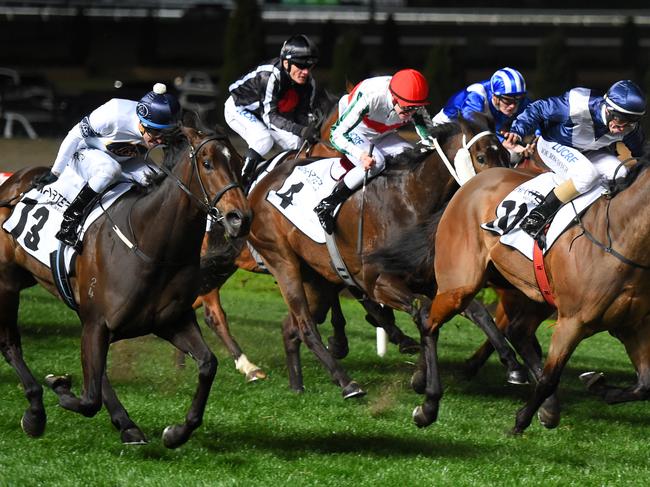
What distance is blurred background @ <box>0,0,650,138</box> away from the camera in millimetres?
25922

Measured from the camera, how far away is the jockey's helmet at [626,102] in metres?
Result: 6.76

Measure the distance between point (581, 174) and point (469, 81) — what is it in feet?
76.7

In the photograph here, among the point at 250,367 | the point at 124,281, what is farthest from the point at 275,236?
the point at 124,281

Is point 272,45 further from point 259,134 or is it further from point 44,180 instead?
point 44,180

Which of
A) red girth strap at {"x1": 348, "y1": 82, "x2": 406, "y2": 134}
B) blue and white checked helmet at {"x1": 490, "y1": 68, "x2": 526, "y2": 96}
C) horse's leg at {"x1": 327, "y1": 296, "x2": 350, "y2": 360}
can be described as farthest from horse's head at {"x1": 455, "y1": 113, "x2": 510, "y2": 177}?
horse's leg at {"x1": 327, "y1": 296, "x2": 350, "y2": 360}

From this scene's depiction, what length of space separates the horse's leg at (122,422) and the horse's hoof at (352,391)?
5.01 ft

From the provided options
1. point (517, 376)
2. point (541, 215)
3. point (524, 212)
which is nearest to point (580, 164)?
point (541, 215)

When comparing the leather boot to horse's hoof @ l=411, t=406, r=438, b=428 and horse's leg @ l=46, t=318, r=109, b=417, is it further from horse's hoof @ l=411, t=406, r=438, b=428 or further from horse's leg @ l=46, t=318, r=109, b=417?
horse's leg @ l=46, t=318, r=109, b=417

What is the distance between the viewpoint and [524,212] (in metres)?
7.18

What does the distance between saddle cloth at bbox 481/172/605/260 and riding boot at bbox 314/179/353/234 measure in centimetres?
112

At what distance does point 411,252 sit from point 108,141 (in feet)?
6.43

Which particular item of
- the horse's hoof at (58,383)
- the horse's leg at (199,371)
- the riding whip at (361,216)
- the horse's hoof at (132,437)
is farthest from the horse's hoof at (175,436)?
the riding whip at (361,216)

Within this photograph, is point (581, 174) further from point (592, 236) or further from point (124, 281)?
point (124, 281)

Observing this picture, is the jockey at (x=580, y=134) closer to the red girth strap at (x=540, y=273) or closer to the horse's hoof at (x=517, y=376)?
the red girth strap at (x=540, y=273)
